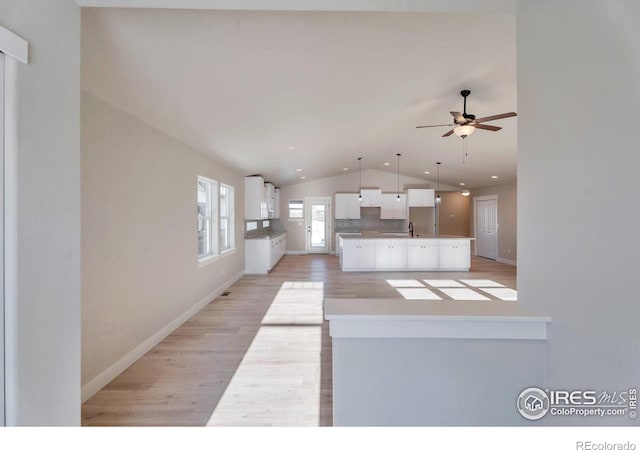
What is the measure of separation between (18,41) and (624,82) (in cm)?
201

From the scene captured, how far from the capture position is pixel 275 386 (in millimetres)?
2270

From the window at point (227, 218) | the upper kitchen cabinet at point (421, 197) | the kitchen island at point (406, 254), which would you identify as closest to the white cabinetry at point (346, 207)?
the upper kitchen cabinet at point (421, 197)

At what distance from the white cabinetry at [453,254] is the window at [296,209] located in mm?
4830

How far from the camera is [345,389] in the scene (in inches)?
47.1

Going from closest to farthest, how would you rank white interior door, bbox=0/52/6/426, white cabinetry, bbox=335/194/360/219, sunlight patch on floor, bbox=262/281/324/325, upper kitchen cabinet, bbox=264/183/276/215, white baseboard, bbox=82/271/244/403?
white interior door, bbox=0/52/6/426 → white baseboard, bbox=82/271/244/403 → sunlight patch on floor, bbox=262/281/324/325 → upper kitchen cabinet, bbox=264/183/276/215 → white cabinetry, bbox=335/194/360/219

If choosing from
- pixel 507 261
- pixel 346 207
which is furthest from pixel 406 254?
pixel 507 261

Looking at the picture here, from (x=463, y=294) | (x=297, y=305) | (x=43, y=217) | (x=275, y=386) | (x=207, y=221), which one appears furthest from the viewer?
(x=463, y=294)

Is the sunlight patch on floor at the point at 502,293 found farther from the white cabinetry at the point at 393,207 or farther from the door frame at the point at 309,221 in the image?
the door frame at the point at 309,221

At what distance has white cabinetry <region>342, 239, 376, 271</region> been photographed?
7.12 m

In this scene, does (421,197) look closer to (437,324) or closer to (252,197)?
(252,197)

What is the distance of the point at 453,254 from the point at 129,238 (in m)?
6.70

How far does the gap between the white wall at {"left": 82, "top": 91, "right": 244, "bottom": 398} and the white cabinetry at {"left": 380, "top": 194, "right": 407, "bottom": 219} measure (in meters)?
6.61

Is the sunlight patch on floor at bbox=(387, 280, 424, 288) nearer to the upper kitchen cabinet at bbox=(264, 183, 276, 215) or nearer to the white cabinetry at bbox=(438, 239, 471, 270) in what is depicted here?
the white cabinetry at bbox=(438, 239, 471, 270)

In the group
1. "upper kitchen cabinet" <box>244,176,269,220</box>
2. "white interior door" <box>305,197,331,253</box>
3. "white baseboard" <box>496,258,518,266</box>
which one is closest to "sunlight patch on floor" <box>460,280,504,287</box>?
"white baseboard" <box>496,258,518,266</box>
